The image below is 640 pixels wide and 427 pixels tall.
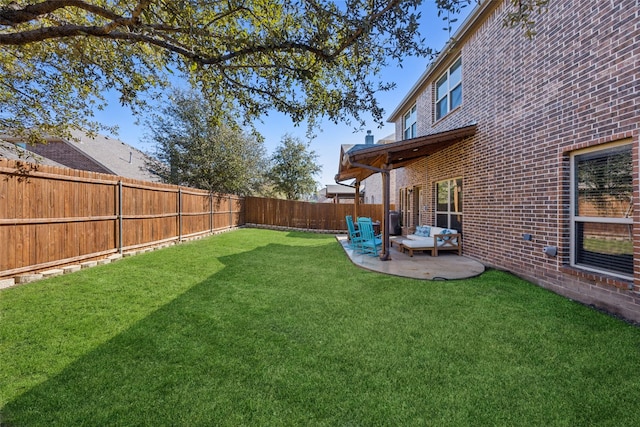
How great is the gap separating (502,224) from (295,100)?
5178 millimetres

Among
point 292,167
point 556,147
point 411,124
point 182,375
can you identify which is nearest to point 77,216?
point 182,375

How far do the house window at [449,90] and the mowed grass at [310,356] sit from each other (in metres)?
6.04

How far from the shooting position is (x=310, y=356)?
9.14ft

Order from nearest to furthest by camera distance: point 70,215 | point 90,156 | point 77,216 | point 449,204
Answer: point 70,215 < point 77,216 < point 449,204 < point 90,156

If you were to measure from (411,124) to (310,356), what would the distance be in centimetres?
1179

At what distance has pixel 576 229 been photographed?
4.48 m

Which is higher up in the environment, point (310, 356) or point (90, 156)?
point (90, 156)

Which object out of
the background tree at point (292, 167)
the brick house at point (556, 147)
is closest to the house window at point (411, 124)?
the brick house at point (556, 147)

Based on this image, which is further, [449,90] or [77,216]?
[449,90]

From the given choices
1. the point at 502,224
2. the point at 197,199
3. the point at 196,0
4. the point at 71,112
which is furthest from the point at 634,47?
the point at 197,199

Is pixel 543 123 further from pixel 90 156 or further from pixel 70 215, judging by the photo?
pixel 90 156

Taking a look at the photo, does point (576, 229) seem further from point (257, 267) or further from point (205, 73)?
point (205, 73)

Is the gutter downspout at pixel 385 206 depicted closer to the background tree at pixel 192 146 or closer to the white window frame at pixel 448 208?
the white window frame at pixel 448 208

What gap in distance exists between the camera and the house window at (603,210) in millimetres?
3756
